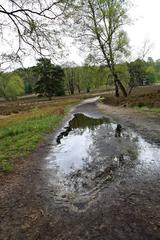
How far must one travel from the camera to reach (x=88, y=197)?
5188 mm

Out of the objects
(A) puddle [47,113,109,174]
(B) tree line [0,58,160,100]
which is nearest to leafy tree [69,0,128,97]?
(B) tree line [0,58,160,100]

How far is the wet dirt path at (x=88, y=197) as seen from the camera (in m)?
3.98

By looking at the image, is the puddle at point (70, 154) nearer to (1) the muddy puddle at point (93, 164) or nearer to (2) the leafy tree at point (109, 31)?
(1) the muddy puddle at point (93, 164)

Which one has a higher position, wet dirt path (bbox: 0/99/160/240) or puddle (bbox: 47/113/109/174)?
wet dirt path (bbox: 0/99/160/240)

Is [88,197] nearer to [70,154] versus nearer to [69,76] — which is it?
[70,154]

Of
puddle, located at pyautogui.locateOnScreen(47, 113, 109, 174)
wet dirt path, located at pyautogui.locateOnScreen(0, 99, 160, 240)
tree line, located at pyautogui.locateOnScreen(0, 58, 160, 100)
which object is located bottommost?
puddle, located at pyautogui.locateOnScreen(47, 113, 109, 174)

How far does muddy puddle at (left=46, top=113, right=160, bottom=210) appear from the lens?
221 inches

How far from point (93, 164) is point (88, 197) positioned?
2304 mm

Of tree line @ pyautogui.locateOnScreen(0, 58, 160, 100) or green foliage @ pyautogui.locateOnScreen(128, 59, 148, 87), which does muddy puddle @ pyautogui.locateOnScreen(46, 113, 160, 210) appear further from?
green foliage @ pyautogui.locateOnScreen(128, 59, 148, 87)

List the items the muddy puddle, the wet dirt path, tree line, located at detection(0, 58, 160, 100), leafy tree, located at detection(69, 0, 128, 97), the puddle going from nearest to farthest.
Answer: the wet dirt path → the muddy puddle → the puddle → tree line, located at detection(0, 58, 160, 100) → leafy tree, located at detection(69, 0, 128, 97)

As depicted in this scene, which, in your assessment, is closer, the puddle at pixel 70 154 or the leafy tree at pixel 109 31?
the puddle at pixel 70 154

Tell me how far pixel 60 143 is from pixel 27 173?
4136 mm

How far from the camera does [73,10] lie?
29.6ft

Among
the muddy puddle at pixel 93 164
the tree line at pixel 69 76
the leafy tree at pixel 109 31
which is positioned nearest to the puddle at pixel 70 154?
the muddy puddle at pixel 93 164
